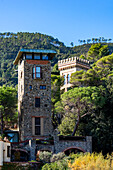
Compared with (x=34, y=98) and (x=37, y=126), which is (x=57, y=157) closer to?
(x=37, y=126)

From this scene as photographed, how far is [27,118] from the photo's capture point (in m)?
36.8

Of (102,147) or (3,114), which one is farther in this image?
(3,114)

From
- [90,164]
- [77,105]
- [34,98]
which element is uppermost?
[34,98]

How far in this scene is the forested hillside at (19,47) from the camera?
9430cm

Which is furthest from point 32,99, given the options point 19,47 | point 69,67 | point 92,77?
point 19,47

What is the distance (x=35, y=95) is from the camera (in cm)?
3756

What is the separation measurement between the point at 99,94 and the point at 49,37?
8811 cm

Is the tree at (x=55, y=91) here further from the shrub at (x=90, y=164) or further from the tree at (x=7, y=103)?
the shrub at (x=90, y=164)

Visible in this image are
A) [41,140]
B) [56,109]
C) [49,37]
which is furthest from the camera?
[49,37]

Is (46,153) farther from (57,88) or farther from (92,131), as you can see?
(57,88)

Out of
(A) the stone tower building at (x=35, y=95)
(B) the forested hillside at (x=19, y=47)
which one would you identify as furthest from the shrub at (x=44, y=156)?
(B) the forested hillside at (x=19, y=47)

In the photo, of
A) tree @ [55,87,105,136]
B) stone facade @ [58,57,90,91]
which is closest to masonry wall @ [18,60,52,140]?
tree @ [55,87,105,136]

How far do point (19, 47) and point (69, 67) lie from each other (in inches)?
2457

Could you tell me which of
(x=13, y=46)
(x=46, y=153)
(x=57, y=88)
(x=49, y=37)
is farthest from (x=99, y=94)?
(x=49, y=37)
